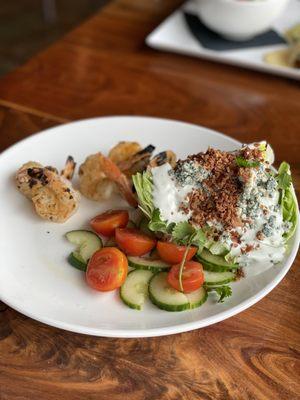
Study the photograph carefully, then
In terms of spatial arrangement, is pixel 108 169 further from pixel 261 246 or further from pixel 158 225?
pixel 261 246

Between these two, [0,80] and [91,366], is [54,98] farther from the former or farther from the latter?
[91,366]

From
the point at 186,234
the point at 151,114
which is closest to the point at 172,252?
the point at 186,234

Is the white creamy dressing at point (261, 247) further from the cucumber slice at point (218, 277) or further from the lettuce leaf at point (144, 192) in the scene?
the lettuce leaf at point (144, 192)

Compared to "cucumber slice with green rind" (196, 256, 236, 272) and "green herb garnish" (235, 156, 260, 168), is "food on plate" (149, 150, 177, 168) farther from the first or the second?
"cucumber slice with green rind" (196, 256, 236, 272)

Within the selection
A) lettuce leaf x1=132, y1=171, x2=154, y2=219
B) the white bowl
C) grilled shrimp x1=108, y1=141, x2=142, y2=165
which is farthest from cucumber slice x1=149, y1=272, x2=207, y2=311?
the white bowl

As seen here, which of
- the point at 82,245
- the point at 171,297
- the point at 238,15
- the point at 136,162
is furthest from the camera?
the point at 238,15

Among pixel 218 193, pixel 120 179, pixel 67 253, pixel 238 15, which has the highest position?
pixel 238 15

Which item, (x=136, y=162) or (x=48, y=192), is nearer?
(x=48, y=192)
